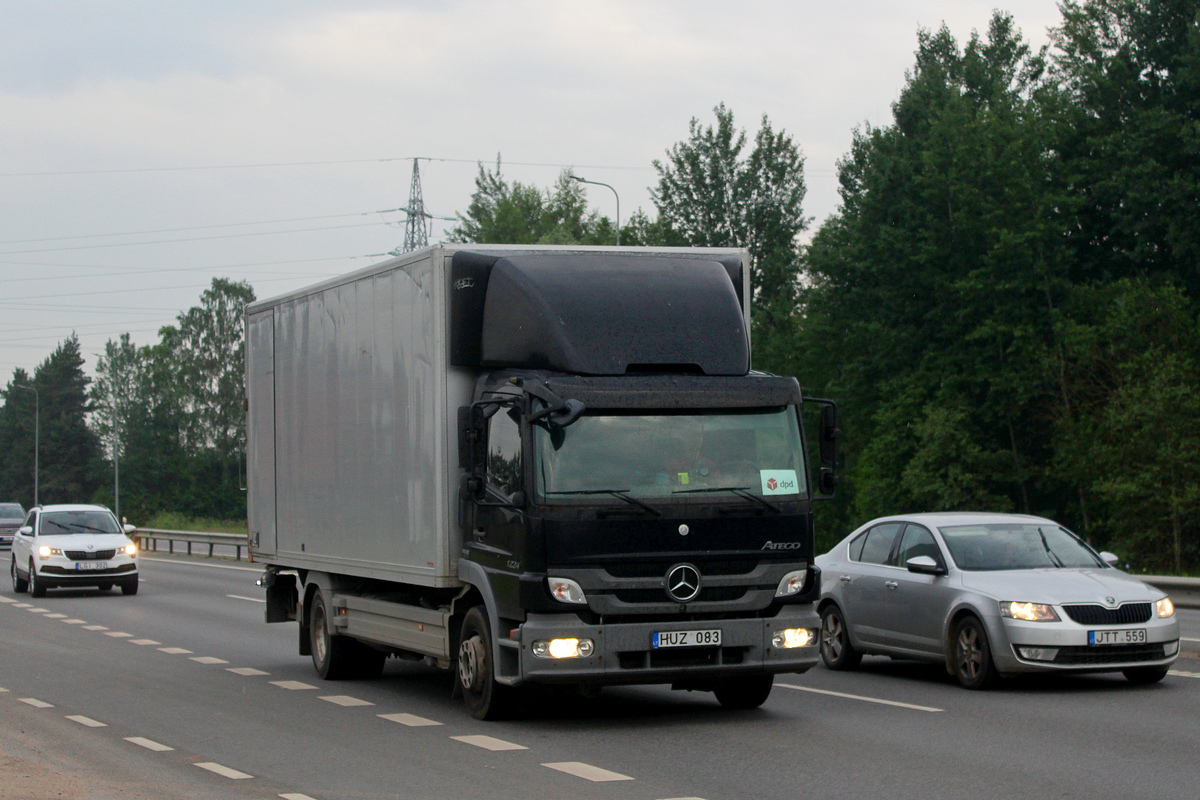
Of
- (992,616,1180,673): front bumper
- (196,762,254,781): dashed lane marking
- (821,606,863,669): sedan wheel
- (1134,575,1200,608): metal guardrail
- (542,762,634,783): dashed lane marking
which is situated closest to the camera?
(542,762,634,783): dashed lane marking

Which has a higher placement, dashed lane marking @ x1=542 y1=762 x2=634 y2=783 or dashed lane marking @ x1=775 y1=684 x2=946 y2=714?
dashed lane marking @ x1=542 y1=762 x2=634 y2=783

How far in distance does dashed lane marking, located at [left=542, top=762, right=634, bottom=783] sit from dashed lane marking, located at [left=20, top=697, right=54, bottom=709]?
17.1ft

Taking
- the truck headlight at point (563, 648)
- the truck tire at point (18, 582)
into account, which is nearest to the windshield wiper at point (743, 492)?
the truck headlight at point (563, 648)

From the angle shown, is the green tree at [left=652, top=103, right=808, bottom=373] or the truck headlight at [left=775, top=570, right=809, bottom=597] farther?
the green tree at [left=652, top=103, right=808, bottom=373]

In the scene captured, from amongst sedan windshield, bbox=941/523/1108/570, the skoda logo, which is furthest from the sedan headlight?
the skoda logo

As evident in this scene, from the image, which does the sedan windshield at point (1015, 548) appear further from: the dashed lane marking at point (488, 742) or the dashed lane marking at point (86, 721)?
the dashed lane marking at point (86, 721)

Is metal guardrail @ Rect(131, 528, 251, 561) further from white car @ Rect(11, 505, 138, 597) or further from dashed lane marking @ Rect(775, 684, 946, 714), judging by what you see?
dashed lane marking @ Rect(775, 684, 946, 714)

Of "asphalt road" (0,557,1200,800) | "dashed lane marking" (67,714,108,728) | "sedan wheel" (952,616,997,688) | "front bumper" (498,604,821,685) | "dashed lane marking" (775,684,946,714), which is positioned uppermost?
"front bumper" (498,604,821,685)

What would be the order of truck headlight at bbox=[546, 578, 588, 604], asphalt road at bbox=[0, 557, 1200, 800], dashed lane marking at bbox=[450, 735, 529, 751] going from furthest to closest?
truck headlight at bbox=[546, 578, 588, 604] → dashed lane marking at bbox=[450, 735, 529, 751] → asphalt road at bbox=[0, 557, 1200, 800]

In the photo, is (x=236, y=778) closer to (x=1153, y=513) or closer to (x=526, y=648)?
(x=526, y=648)

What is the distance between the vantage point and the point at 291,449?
48.9 ft

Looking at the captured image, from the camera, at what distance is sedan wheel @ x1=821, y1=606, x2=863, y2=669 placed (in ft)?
47.4

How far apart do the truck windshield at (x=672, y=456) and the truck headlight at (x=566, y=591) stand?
0.54 m

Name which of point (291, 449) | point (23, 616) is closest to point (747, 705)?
point (291, 449)
